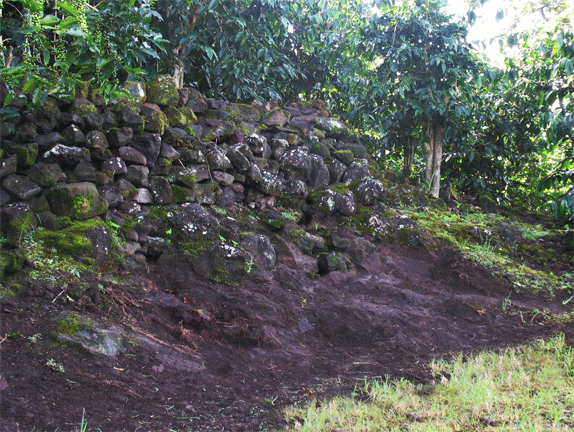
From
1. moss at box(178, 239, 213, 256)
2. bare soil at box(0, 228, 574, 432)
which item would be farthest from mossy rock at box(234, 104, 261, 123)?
moss at box(178, 239, 213, 256)

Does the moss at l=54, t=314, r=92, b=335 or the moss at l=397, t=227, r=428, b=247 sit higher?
the moss at l=397, t=227, r=428, b=247

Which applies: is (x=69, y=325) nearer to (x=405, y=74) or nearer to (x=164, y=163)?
(x=164, y=163)

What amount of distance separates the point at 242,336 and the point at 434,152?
5.61 meters

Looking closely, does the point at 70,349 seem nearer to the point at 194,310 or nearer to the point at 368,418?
the point at 194,310

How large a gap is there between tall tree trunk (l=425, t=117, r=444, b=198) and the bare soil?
2.56 metres

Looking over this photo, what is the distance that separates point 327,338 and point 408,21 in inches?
219

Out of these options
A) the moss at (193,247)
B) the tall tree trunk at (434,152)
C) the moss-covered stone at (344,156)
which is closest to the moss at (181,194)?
the moss at (193,247)

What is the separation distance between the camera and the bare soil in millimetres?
2617

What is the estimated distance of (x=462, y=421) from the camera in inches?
98.6

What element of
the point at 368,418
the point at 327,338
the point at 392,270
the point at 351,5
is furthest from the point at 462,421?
the point at 351,5

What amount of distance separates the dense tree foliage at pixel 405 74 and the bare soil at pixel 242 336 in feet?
→ 7.14

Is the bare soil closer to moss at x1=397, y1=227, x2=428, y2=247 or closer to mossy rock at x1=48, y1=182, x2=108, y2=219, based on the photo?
moss at x1=397, y1=227, x2=428, y2=247

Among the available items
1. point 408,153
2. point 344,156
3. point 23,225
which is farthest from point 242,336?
point 408,153

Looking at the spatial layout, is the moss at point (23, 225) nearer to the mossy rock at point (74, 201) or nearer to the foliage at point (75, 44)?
the mossy rock at point (74, 201)
